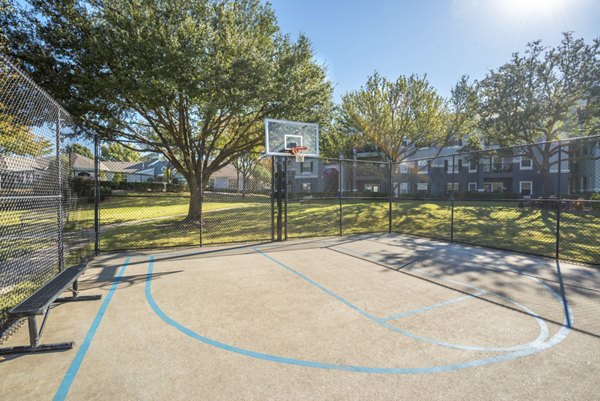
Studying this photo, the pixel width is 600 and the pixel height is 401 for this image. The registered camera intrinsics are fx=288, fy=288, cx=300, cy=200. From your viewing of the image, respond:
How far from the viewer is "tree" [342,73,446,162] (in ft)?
71.5

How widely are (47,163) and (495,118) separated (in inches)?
1076

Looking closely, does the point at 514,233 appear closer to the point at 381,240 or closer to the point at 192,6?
the point at 381,240

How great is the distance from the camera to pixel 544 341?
3.34 meters

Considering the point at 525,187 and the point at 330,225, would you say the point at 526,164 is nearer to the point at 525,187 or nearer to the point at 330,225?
the point at 525,187

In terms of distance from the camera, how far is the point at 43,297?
340cm

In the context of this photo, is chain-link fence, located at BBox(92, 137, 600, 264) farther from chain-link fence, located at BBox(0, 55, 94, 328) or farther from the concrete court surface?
the concrete court surface

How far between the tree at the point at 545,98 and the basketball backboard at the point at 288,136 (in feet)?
50.4

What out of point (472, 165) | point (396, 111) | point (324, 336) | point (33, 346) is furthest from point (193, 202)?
point (472, 165)

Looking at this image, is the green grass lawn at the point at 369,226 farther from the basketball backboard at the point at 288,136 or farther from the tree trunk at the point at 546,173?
the basketball backboard at the point at 288,136

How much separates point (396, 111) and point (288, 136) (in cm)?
1404

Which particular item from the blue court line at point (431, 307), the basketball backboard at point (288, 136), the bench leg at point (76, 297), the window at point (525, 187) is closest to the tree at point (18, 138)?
the bench leg at point (76, 297)

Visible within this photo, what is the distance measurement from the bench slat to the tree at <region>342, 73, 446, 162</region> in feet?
71.3

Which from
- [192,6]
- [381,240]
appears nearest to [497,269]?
[381,240]

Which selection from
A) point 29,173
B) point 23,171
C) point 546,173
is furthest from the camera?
point 546,173
